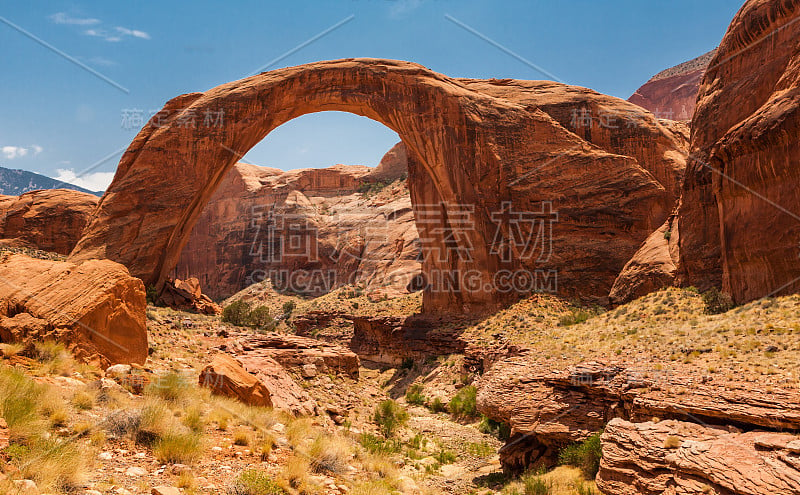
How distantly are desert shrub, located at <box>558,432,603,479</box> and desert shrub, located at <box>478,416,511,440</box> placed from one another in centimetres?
448

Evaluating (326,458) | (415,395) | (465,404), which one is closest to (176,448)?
(326,458)

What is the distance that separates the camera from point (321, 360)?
14086 millimetres

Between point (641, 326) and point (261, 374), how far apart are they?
32.1ft

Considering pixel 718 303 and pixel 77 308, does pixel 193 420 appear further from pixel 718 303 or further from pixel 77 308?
pixel 718 303

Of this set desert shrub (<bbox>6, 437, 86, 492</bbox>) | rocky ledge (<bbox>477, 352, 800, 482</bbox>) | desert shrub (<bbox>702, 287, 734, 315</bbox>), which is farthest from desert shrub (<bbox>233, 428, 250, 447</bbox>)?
desert shrub (<bbox>702, 287, 734, 315</bbox>)

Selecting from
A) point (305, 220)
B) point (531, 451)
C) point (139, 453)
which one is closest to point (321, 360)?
point (531, 451)

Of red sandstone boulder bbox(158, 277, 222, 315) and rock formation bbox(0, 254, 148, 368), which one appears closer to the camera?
rock formation bbox(0, 254, 148, 368)

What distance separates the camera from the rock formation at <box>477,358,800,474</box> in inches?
283

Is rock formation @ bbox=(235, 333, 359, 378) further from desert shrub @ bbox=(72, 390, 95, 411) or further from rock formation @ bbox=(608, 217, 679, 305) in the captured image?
rock formation @ bbox=(608, 217, 679, 305)

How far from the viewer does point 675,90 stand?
73.6 m

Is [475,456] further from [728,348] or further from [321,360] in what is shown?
[728,348]

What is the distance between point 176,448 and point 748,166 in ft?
42.9

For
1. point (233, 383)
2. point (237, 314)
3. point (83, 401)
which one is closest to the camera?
point (83, 401)

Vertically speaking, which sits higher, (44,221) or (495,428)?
(44,221)
